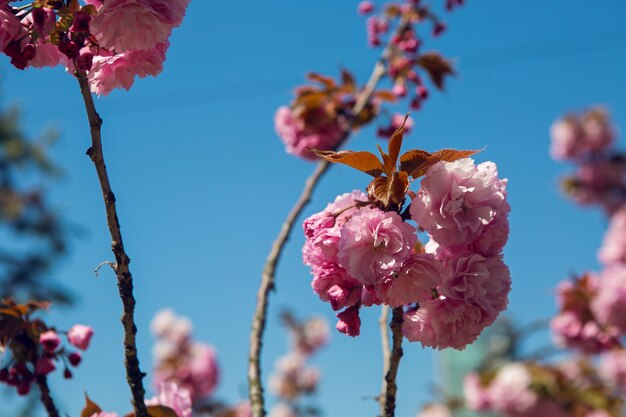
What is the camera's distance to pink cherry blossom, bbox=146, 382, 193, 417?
178 cm

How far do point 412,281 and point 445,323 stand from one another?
12cm

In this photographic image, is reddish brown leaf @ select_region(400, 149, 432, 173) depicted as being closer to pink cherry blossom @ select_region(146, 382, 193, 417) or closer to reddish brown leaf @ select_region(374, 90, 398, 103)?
pink cherry blossom @ select_region(146, 382, 193, 417)

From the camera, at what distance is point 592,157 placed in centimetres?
1143

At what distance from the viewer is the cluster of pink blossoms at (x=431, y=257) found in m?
1.40

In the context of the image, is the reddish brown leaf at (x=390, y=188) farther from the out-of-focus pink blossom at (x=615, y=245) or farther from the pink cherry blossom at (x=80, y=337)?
the out-of-focus pink blossom at (x=615, y=245)

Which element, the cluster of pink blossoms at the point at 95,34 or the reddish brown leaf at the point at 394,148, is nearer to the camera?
the cluster of pink blossoms at the point at 95,34

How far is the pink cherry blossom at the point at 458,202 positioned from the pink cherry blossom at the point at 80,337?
873 mm

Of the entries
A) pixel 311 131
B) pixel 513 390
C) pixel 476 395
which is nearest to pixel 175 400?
pixel 311 131

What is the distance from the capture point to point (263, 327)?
2230 millimetres

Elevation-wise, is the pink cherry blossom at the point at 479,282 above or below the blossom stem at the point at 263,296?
below

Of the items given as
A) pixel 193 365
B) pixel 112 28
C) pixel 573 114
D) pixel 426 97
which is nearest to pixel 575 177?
pixel 573 114

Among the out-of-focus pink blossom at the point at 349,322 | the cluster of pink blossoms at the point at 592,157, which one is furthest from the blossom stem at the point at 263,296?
the cluster of pink blossoms at the point at 592,157

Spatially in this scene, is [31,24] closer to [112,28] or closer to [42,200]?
[112,28]

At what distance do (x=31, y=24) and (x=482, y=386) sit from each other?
6.11 m
